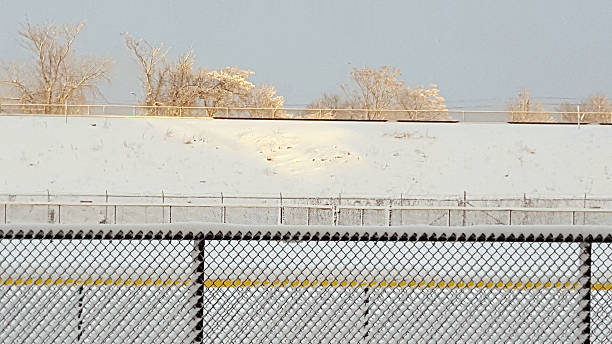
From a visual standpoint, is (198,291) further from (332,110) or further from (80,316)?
(332,110)

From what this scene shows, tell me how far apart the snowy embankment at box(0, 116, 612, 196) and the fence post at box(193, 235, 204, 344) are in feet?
115

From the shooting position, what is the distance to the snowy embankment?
39844 mm

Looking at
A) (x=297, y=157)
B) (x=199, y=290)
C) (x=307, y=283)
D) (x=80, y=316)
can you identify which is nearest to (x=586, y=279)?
(x=307, y=283)

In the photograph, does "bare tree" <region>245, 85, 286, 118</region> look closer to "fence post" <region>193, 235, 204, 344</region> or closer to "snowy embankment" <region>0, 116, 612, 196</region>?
"snowy embankment" <region>0, 116, 612, 196</region>

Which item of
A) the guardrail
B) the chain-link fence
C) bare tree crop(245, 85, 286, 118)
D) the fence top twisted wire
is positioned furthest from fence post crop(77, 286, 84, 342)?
bare tree crop(245, 85, 286, 118)

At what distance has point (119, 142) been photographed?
4484 cm

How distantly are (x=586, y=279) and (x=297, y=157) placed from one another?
39.8 meters

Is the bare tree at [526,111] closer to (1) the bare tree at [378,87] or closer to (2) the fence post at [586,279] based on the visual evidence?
(1) the bare tree at [378,87]

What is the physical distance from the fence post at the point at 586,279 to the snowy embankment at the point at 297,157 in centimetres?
3514

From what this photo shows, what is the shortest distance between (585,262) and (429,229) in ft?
2.62

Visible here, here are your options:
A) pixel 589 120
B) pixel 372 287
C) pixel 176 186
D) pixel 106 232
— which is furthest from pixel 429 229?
pixel 589 120

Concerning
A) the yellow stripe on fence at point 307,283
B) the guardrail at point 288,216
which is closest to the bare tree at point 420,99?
the guardrail at point 288,216

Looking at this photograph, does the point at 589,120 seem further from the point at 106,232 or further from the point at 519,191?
the point at 106,232

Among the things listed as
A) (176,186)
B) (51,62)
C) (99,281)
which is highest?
(51,62)
